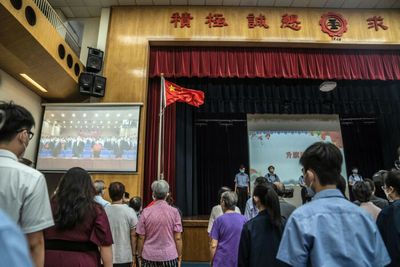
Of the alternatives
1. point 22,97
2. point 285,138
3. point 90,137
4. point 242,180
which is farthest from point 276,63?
point 22,97

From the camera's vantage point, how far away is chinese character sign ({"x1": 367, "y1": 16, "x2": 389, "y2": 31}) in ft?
19.4

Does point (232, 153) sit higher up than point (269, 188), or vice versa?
point (232, 153)

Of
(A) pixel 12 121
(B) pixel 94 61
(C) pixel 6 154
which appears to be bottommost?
(C) pixel 6 154

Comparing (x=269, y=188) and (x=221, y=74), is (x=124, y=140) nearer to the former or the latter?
(x=221, y=74)

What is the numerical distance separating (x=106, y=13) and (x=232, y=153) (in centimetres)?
562

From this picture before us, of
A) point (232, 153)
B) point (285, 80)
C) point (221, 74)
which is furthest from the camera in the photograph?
point (232, 153)

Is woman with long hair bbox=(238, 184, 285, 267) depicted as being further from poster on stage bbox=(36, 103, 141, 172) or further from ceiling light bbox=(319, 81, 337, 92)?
ceiling light bbox=(319, 81, 337, 92)

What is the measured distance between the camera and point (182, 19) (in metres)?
5.88

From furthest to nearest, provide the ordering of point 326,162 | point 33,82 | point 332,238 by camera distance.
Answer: point 33,82 → point 326,162 → point 332,238

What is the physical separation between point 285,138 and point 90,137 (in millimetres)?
5366

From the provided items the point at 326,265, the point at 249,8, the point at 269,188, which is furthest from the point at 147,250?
the point at 249,8

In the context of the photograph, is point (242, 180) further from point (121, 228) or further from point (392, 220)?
point (392, 220)

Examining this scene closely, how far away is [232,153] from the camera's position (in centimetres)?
930

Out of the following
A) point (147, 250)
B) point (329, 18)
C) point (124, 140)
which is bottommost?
point (147, 250)
